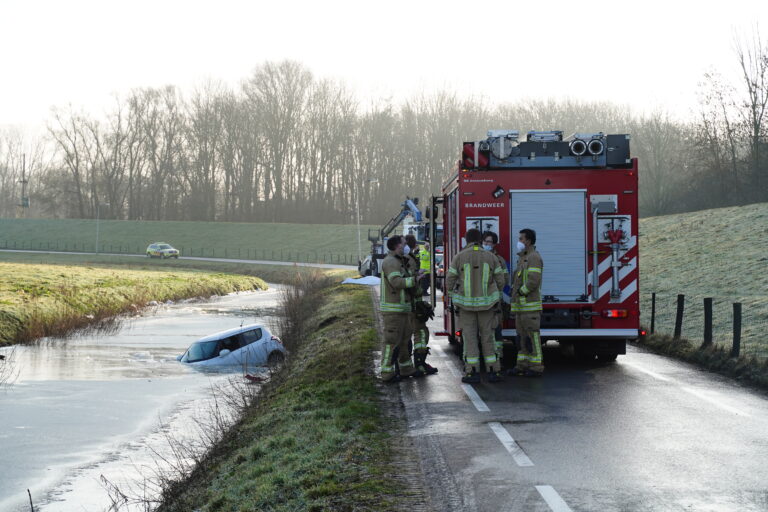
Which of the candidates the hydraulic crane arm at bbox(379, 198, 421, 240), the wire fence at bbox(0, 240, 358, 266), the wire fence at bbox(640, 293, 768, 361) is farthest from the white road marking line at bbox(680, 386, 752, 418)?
the wire fence at bbox(0, 240, 358, 266)

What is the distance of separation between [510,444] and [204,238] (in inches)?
3356

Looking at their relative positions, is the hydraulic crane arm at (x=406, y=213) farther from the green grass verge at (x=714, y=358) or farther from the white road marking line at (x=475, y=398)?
the white road marking line at (x=475, y=398)

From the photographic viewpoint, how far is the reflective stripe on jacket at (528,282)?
1098 centimetres

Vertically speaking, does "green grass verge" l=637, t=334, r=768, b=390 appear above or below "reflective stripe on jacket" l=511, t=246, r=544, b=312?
below

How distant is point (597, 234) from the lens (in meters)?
11.9

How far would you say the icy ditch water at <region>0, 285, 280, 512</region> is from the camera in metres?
10.2

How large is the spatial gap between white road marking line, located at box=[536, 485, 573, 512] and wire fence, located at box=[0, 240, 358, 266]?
2677 inches

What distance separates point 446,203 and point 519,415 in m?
5.37

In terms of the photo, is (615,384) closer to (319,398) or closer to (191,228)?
(319,398)

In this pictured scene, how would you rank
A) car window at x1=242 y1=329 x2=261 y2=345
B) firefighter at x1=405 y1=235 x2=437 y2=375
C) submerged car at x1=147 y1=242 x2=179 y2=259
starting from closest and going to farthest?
firefighter at x1=405 y1=235 x2=437 y2=375 < car window at x1=242 y1=329 x2=261 y2=345 < submerged car at x1=147 y1=242 x2=179 y2=259

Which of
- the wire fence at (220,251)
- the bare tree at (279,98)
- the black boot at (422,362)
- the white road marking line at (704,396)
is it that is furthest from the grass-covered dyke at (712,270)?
the bare tree at (279,98)

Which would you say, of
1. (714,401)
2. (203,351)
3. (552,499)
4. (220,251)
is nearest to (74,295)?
(203,351)

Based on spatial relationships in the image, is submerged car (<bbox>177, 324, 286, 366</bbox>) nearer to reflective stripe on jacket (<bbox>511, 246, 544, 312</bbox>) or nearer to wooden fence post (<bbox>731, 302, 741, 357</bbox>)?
reflective stripe on jacket (<bbox>511, 246, 544, 312</bbox>)

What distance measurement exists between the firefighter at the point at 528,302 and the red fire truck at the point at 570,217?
0.50 meters
